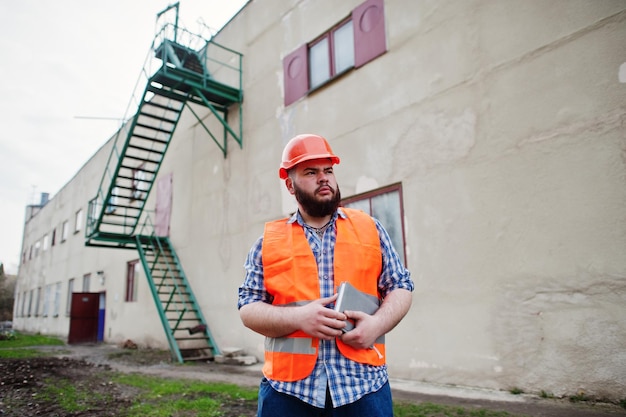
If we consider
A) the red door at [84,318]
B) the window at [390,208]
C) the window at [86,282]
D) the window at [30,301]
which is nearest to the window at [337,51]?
the window at [390,208]

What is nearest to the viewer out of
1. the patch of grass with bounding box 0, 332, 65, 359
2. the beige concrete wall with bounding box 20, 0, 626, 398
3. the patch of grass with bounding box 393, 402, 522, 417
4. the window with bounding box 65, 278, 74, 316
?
the patch of grass with bounding box 393, 402, 522, 417

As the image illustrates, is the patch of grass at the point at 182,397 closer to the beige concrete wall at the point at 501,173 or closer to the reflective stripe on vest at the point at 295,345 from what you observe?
the beige concrete wall at the point at 501,173

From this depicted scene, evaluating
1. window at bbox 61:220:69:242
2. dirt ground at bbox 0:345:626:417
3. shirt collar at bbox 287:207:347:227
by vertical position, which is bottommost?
dirt ground at bbox 0:345:626:417

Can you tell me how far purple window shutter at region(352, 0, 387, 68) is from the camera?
23.8 ft

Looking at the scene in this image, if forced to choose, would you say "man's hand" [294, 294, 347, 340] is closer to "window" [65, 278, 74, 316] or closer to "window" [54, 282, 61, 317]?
"window" [65, 278, 74, 316]

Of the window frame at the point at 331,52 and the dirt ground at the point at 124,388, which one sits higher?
the window frame at the point at 331,52

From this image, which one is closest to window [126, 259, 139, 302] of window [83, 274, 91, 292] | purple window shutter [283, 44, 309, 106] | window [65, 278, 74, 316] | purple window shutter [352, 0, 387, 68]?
window [83, 274, 91, 292]

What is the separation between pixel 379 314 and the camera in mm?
1910

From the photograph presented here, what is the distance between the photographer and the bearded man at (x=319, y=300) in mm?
1800

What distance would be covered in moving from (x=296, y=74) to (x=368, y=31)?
6.65ft

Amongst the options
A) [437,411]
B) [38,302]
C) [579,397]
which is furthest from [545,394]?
[38,302]

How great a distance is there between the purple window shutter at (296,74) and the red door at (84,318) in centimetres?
1241

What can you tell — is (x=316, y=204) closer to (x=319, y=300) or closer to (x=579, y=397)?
(x=319, y=300)

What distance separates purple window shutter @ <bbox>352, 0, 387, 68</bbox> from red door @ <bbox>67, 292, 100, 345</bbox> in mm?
14349
